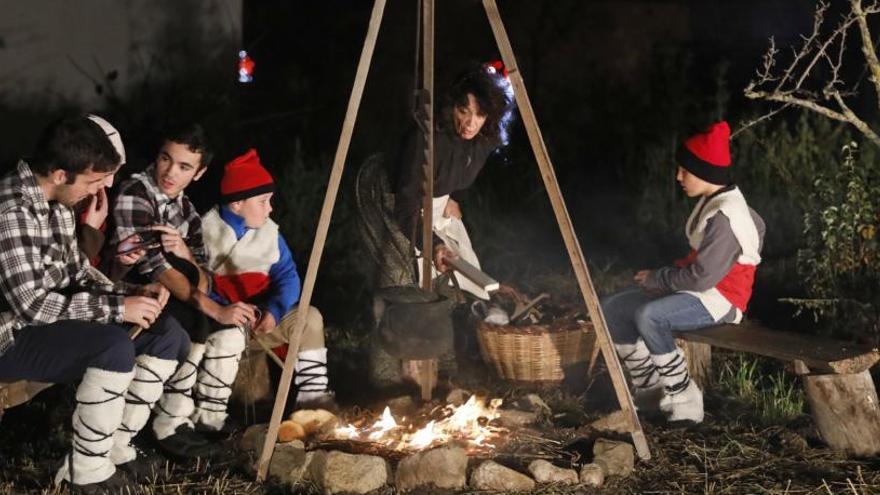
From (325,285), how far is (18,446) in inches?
120

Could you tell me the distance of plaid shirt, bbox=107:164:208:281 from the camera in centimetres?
503

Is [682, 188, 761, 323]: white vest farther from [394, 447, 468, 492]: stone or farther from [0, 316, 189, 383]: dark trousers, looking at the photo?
[0, 316, 189, 383]: dark trousers

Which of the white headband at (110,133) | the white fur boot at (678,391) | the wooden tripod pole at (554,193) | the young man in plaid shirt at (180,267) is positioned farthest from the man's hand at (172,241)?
the white fur boot at (678,391)

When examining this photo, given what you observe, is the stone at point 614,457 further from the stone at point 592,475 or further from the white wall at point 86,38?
the white wall at point 86,38

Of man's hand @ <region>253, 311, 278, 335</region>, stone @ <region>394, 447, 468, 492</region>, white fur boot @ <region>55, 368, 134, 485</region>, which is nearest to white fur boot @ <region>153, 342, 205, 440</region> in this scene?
man's hand @ <region>253, 311, 278, 335</region>

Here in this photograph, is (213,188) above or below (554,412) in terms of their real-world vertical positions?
above

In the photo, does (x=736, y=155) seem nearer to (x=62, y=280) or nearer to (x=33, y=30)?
(x=33, y=30)

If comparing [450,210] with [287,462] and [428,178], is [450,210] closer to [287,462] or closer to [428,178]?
[428,178]

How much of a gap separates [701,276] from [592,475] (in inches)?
50.9

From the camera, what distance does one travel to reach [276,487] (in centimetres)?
479

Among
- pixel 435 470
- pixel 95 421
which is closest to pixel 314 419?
pixel 435 470

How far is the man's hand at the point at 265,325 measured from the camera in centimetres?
543

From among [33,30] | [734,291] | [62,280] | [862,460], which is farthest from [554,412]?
[33,30]

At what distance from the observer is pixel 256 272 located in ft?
18.3
